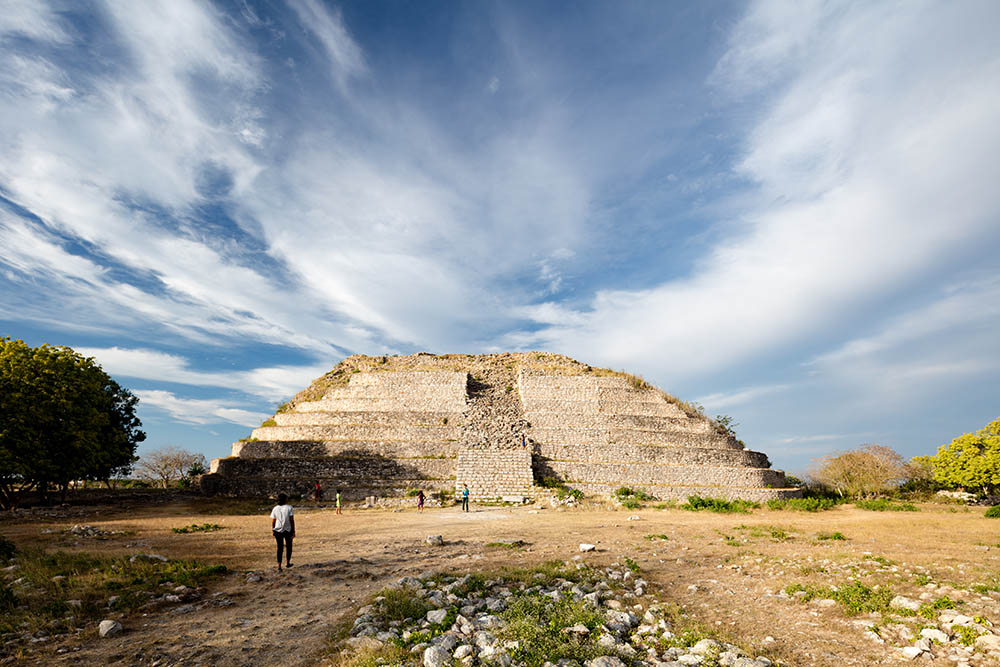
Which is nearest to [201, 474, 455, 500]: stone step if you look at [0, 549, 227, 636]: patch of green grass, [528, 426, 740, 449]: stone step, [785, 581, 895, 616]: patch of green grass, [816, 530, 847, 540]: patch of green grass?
[528, 426, 740, 449]: stone step

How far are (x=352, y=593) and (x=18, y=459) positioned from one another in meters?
24.0

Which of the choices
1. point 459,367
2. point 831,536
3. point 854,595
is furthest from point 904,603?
point 459,367

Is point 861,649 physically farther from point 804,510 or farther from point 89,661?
point 804,510

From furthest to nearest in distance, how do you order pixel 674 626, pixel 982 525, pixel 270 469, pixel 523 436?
1. pixel 523 436
2. pixel 270 469
3. pixel 982 525
4. pixel 674 626

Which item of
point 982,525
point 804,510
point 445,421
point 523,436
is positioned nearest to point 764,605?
point 982,525

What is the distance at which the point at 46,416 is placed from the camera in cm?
2314

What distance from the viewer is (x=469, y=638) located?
6.25 metres

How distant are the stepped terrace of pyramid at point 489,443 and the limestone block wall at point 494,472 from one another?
0.23 feet

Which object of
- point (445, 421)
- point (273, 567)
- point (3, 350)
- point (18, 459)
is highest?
point (3, 350)

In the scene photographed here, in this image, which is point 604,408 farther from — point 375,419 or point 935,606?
point 935,606

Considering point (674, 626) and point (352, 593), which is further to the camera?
point (352, 593)

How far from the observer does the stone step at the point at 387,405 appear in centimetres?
3772

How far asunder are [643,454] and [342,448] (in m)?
21.2

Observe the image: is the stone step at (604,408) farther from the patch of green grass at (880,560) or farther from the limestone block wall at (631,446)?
the patch of green grass at (880,560)
